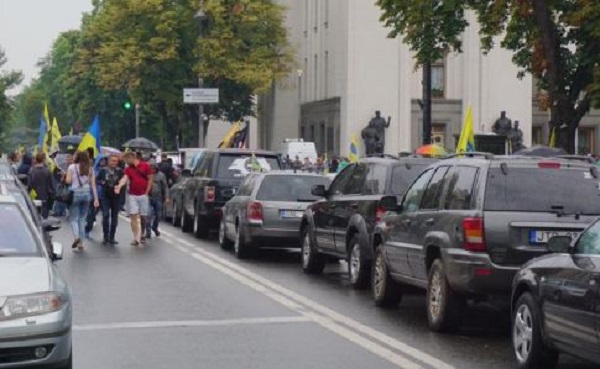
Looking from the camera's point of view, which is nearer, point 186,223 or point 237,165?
point 237,165

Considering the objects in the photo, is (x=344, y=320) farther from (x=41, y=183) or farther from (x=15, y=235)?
(x=41, y=183)

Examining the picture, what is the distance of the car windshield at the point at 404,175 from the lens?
1667 centimetres

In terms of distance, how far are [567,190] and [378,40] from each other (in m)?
53.8

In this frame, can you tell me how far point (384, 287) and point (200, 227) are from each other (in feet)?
43.7

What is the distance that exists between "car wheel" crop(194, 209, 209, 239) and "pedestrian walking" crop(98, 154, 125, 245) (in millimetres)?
2398

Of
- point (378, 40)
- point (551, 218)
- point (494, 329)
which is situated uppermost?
point (378, 40)

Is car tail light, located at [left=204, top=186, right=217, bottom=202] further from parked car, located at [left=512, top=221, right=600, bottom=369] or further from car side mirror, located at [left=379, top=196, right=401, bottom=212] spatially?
parked car, located at [left=512, top=221, right=600, bottom=369]

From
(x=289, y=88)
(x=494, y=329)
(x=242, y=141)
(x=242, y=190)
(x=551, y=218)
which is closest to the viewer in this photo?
(x=551, y=218)

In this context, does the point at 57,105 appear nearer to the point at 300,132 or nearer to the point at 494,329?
the point at 300,132

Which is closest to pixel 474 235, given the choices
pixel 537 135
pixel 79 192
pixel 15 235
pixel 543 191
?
pixel 543 191

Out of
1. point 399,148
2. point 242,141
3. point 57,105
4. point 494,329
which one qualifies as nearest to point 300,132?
point 399,148

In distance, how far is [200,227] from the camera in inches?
1098

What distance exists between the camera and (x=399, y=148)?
66.6 meters

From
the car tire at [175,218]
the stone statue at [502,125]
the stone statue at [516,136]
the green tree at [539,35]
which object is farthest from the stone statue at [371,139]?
the car tire at [175,218]
